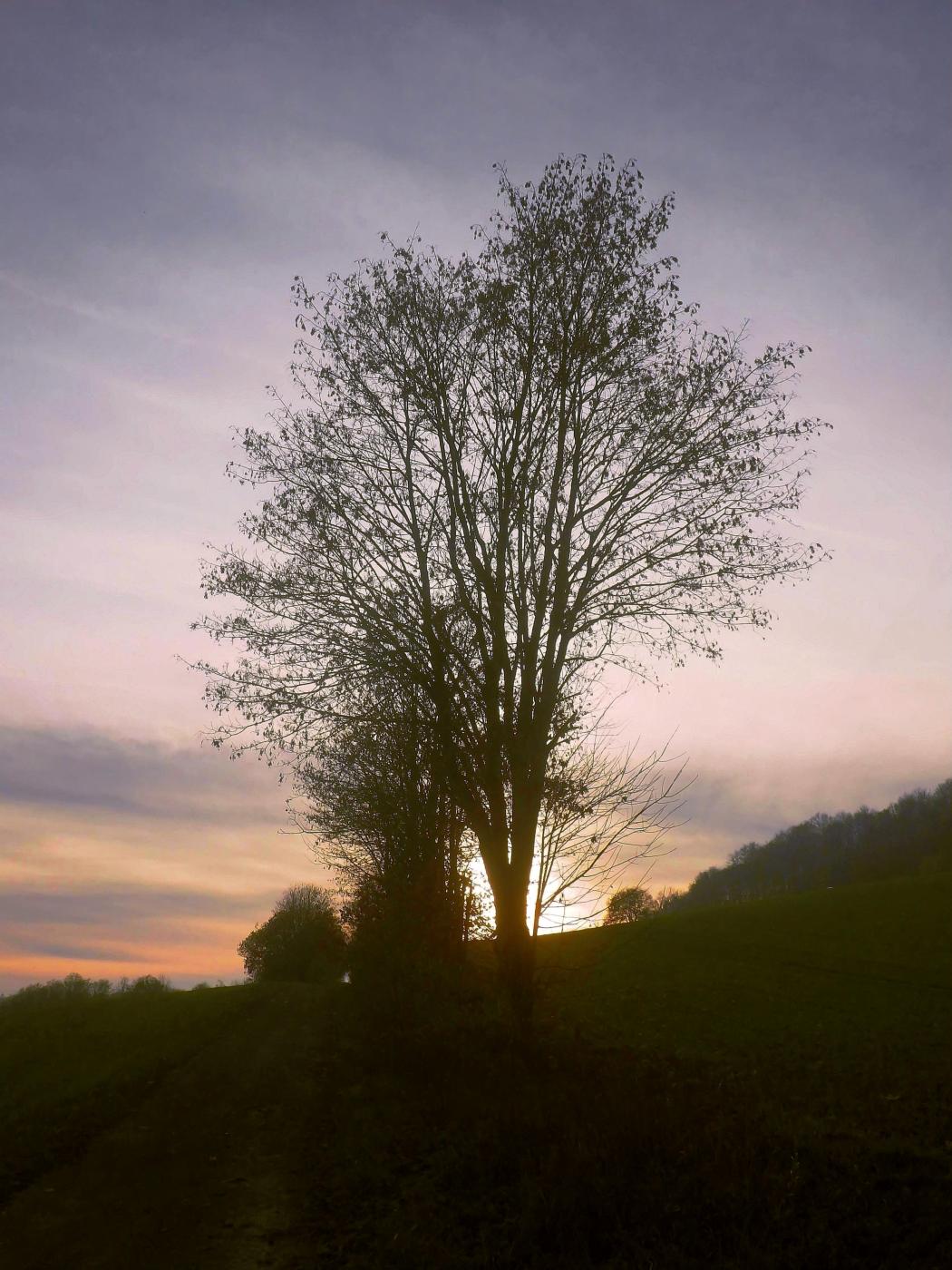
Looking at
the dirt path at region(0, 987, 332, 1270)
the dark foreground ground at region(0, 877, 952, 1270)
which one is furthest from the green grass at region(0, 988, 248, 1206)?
the dirt path at region(0, 987, 332, 1270)

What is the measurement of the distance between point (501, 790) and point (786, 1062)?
43.0ft

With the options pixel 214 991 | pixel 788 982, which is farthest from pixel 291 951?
pixel 788 982

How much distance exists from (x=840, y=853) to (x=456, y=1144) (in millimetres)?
121876

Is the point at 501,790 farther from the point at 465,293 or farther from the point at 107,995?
the point at 107,995

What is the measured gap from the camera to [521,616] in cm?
1571

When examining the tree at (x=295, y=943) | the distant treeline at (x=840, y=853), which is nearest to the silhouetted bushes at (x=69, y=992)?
the tree at (x=295, y=943)

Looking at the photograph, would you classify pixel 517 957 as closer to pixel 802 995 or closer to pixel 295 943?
pixel 802 995

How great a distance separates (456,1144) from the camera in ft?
35.0

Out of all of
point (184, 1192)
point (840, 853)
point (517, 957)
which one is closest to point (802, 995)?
point (517, 957)

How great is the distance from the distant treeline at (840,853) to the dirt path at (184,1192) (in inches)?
3675

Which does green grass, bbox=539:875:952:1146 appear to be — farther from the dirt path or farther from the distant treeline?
the distant treeline

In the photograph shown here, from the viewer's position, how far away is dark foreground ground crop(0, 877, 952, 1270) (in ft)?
25.0

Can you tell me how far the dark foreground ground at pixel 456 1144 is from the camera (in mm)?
7633

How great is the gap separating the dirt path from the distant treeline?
9334 cm
